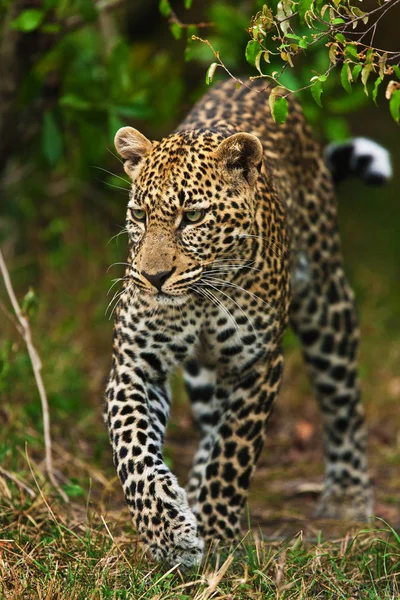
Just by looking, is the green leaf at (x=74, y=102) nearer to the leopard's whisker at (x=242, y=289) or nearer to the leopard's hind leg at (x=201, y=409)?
the leopard's hind leg at (x=201, y=409)

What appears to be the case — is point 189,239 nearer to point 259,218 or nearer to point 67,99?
point 259,218

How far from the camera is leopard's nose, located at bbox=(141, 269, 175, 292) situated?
15.9ft

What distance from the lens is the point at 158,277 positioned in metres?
4.85

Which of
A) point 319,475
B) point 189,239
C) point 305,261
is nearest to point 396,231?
point 319,475

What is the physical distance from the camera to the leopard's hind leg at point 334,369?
704 cm

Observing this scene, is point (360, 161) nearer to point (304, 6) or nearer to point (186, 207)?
point (186, 207)

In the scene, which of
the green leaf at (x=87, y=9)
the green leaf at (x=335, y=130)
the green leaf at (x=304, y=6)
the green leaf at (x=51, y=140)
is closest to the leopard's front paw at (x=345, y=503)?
the green leaf at (x=335, y=130)

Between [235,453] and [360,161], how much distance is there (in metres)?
2.77

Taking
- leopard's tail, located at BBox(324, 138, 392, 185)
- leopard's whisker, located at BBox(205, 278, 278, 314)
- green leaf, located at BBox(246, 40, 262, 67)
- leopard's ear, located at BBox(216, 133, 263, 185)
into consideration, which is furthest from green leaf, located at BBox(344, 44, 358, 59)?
leopard's tail, located at BBox(324, 138, 392, 185)

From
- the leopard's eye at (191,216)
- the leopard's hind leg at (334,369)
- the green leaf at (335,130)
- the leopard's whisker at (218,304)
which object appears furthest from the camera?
the green leaf at (335,130)

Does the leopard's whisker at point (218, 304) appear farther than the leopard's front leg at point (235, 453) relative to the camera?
No

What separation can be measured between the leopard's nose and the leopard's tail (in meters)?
2.95

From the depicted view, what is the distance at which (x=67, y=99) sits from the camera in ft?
24.0

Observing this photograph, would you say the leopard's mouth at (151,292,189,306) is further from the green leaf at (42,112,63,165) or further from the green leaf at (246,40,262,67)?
the green leaf at (42,112,63,165)
